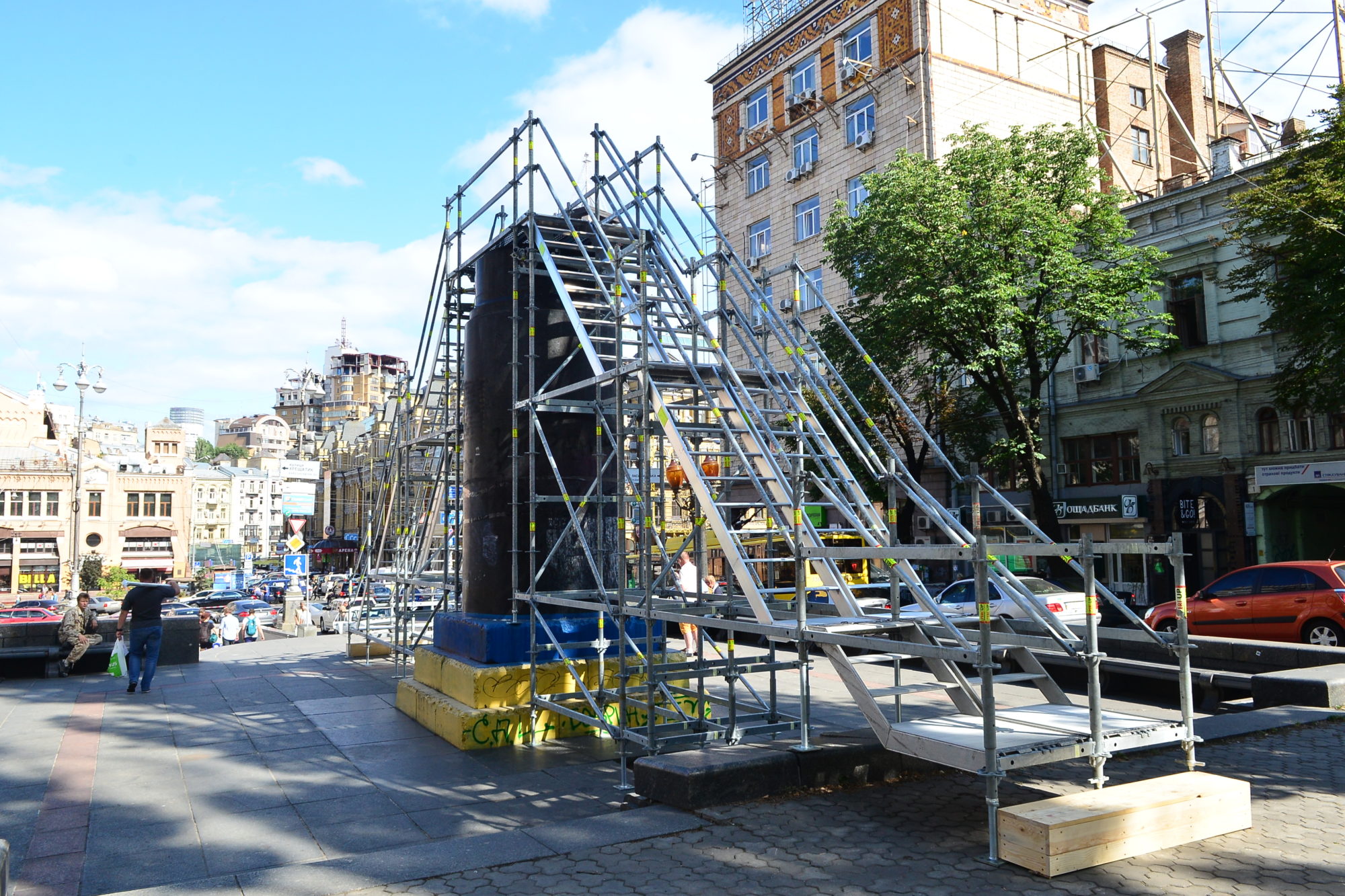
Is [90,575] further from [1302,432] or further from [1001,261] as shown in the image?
[1302,432]

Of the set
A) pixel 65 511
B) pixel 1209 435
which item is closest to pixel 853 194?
pixel 1209 435

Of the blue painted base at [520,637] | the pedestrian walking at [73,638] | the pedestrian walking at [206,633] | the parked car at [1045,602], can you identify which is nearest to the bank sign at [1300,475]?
the parked car at [1045,602]

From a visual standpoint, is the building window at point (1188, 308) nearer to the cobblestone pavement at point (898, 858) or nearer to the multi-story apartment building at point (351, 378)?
the cobblestone pavement at point (898, 858)

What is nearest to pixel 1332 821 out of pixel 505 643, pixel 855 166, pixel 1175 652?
pixel 1175 652

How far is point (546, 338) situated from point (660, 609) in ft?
14.0

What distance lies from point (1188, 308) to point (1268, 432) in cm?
427

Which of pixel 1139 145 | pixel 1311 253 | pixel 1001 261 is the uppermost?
pixel 1139 145

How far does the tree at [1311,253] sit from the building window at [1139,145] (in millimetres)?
20287

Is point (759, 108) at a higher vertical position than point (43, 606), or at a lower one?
higher

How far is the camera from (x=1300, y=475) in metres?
24.2

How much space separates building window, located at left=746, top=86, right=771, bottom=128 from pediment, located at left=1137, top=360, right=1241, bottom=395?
67.0ft

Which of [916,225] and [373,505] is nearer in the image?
[373,505]

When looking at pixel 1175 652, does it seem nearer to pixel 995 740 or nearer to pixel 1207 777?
pixel 1207 777

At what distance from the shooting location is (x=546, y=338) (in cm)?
1123
